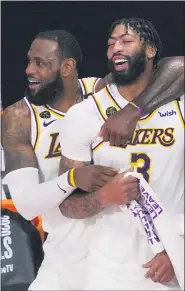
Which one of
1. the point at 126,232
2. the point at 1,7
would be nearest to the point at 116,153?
the point at 126,232

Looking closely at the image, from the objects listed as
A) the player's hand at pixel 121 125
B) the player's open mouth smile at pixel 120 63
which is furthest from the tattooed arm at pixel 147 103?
the player's open mouth smile at pixel 120 63

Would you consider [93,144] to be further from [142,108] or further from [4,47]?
[4,47]

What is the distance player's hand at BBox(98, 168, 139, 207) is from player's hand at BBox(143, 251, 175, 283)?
183mm

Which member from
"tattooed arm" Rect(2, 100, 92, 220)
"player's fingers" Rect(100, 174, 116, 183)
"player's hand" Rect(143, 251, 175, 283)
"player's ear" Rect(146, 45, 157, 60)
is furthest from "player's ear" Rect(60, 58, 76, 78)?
"player's hand" Rect(143, 251, 175, 283)

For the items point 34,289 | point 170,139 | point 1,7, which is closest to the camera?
point 170,139

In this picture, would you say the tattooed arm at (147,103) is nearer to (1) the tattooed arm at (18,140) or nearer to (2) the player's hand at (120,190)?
(2) the player's hand at (120,190)

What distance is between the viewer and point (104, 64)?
2021 millimetres

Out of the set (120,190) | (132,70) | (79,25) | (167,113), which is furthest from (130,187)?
(79,25)

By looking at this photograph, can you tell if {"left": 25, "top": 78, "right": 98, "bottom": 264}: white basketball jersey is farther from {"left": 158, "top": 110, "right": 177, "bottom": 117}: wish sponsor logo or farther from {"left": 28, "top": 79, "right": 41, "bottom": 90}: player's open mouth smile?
{"left": 158, "top": 110, "right": 177, "bottom": 117}: wish sponsor logo

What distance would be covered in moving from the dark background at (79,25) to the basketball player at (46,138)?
0.04 m

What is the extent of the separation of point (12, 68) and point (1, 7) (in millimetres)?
211

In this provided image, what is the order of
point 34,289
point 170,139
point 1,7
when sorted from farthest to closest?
1. point 1,7
2. point 34,289
3. point 170,139

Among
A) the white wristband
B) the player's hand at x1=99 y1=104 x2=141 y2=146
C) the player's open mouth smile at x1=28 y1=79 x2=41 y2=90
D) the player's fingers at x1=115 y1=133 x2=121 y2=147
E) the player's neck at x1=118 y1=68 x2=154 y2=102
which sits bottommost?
the white wristband

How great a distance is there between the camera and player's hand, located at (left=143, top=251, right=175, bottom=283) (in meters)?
1.83
